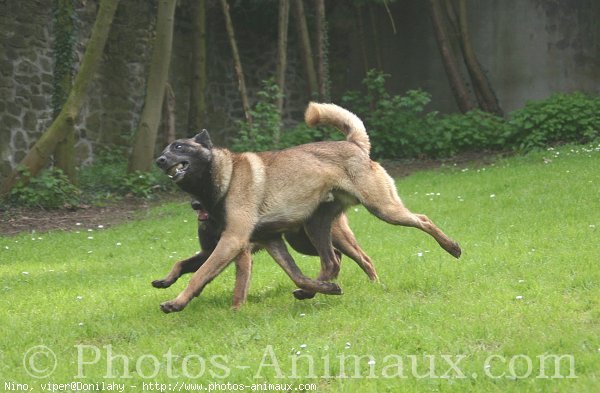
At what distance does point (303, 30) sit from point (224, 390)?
14.8 m

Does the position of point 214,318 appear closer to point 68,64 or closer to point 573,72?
point 68,64

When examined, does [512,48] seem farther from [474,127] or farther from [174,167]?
[174,167]

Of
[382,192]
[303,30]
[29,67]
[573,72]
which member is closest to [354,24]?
[303,30]

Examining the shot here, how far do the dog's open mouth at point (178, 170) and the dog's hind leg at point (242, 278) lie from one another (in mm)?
842

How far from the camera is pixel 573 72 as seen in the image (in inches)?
786

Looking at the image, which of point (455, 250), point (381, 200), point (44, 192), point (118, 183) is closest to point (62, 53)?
point (118, 183)

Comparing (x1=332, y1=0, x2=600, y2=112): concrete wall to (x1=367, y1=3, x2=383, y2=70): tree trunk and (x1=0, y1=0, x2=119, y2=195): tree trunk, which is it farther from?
(x1=0, y1=0, x2=119, y2=195): tree trunk

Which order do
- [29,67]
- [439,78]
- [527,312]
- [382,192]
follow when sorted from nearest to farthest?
[527,312], [382,192], [29,67], [439,78]

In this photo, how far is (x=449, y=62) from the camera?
19.4 metres

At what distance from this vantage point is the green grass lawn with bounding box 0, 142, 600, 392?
514 centimetres

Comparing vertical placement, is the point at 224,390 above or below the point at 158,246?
above

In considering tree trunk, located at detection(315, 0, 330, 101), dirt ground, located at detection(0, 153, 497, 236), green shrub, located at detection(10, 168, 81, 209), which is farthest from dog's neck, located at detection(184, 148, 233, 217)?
tree trunk, located at detection(315, 0, 330, 101)

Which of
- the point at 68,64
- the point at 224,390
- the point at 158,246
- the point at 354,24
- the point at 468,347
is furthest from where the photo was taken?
the point at 354,24

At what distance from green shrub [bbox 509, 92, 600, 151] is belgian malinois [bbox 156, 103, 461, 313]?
33.0ft
